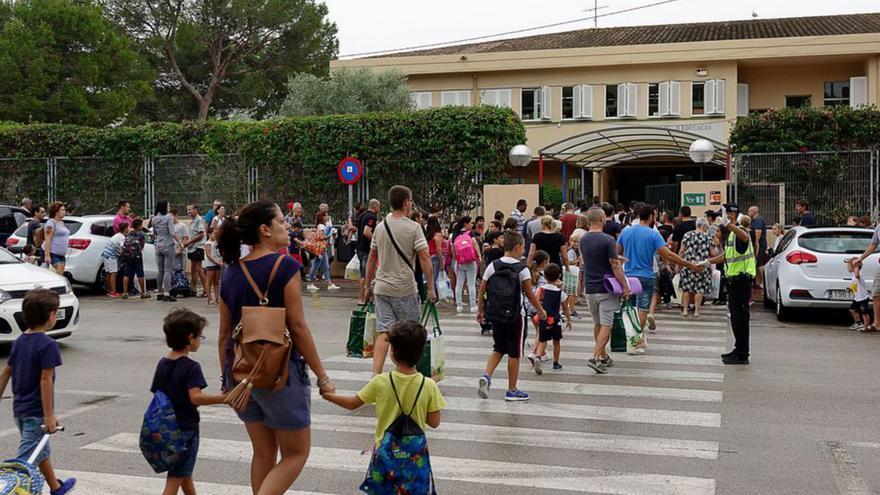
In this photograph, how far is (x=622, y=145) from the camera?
26.6 m

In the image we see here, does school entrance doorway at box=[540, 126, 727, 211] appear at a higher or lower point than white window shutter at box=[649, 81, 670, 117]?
lower

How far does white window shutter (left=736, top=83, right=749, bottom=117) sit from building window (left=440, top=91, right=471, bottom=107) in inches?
420

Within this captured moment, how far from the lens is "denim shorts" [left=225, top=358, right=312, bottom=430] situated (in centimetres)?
474

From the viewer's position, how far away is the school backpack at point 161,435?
4926mm

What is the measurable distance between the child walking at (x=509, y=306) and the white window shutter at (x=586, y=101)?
29.9 m

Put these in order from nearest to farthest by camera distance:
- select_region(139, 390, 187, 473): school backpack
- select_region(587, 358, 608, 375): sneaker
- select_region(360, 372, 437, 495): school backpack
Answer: select_region(360, 372, 437, 495): school backpack < select_region(139, 390, 187, 473): school backpack < select_region(587, 358, 608, 375): sneaker

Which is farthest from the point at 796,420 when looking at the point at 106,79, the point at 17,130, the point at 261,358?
the point at 106,79

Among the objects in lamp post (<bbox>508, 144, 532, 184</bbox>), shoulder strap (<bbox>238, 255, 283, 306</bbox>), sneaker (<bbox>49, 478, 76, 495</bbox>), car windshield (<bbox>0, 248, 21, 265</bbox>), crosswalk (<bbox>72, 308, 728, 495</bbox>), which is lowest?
crosswalk (<bbox>72, 308, 728, 495</bbox>)

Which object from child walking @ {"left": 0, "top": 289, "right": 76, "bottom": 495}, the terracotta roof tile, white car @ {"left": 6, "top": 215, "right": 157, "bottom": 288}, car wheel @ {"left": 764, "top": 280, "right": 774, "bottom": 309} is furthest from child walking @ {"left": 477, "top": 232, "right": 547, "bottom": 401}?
the terracotta roof tile

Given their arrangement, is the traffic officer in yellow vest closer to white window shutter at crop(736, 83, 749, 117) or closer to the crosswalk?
the crosswalk

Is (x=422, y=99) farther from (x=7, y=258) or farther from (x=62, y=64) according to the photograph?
(x=7, y=258)

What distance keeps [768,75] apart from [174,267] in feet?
88.8

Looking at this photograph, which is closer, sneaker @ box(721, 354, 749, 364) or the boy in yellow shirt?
the boy in yellow shirt

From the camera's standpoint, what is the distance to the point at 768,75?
122 feet
